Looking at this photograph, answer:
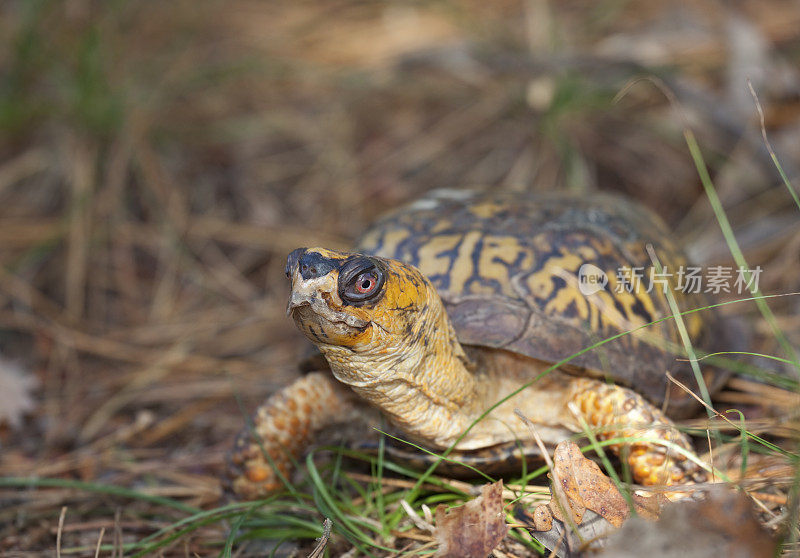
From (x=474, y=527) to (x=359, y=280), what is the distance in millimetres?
678

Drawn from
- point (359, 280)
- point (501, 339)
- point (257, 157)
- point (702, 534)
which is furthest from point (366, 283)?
point (257, 157)

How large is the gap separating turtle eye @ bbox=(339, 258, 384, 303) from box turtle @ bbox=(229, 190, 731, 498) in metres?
0.01

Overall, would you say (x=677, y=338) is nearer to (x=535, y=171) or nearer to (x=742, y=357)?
(x=742, y=357)

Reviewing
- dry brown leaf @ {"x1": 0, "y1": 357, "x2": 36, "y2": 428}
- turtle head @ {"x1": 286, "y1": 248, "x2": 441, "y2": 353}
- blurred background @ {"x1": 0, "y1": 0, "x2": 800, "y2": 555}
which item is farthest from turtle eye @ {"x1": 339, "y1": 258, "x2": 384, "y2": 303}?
dry brown leaf @ {"x1": 0, "y1": 357, "x2": 36, "y2": 428}

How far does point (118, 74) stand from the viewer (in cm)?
404

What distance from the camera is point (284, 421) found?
2.37 m

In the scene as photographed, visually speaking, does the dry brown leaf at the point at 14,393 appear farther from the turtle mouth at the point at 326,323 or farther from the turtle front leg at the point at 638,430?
the turtle front leg at the point at 638,430

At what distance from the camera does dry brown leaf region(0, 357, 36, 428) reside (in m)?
2.90

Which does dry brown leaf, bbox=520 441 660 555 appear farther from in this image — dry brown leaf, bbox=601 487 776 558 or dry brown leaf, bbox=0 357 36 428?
dry brown leaf, bbox=0 357 36 428

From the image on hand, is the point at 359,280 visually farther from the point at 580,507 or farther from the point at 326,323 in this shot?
the point at 580,507

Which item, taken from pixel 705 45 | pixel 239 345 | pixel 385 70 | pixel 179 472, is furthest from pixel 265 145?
pixel 705 45

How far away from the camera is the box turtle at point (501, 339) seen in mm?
1862

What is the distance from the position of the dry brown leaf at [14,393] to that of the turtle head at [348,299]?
188 centimetres

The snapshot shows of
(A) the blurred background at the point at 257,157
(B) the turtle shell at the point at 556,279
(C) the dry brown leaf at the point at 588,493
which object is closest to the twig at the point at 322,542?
(C) the dry brown leaf at the point at 588,493
